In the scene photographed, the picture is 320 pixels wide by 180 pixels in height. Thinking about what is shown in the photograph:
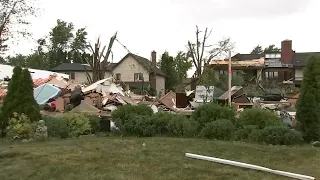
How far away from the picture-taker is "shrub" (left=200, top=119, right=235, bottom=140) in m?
9.69

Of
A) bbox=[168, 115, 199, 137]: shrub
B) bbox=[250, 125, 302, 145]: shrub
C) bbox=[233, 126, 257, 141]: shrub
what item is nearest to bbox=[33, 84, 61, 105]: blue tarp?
bbox=[168, 115, 199, 137]: shrub

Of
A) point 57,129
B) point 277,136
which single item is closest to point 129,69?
point 57,129

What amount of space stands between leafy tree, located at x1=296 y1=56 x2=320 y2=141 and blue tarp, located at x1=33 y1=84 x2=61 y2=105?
419 inches

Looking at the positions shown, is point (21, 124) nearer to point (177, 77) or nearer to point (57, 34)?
point (177, 77)

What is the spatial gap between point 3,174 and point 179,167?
2.68 meters

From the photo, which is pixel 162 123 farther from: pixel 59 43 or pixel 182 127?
pixel 59 43

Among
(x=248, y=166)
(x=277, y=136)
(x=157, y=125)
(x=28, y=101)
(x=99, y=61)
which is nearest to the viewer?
(x=248, y=166)

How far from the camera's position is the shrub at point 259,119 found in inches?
387

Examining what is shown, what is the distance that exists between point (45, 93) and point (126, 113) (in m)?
7.33

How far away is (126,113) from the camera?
447 inches

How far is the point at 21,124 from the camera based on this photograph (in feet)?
33.6

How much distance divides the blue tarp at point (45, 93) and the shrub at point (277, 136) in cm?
1036

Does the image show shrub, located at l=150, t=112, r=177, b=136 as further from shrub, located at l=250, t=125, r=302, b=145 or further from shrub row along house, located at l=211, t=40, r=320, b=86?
shrub row along house, located at l=211, t=40, r=320, b=86

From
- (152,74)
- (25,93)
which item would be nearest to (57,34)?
(152,74)
